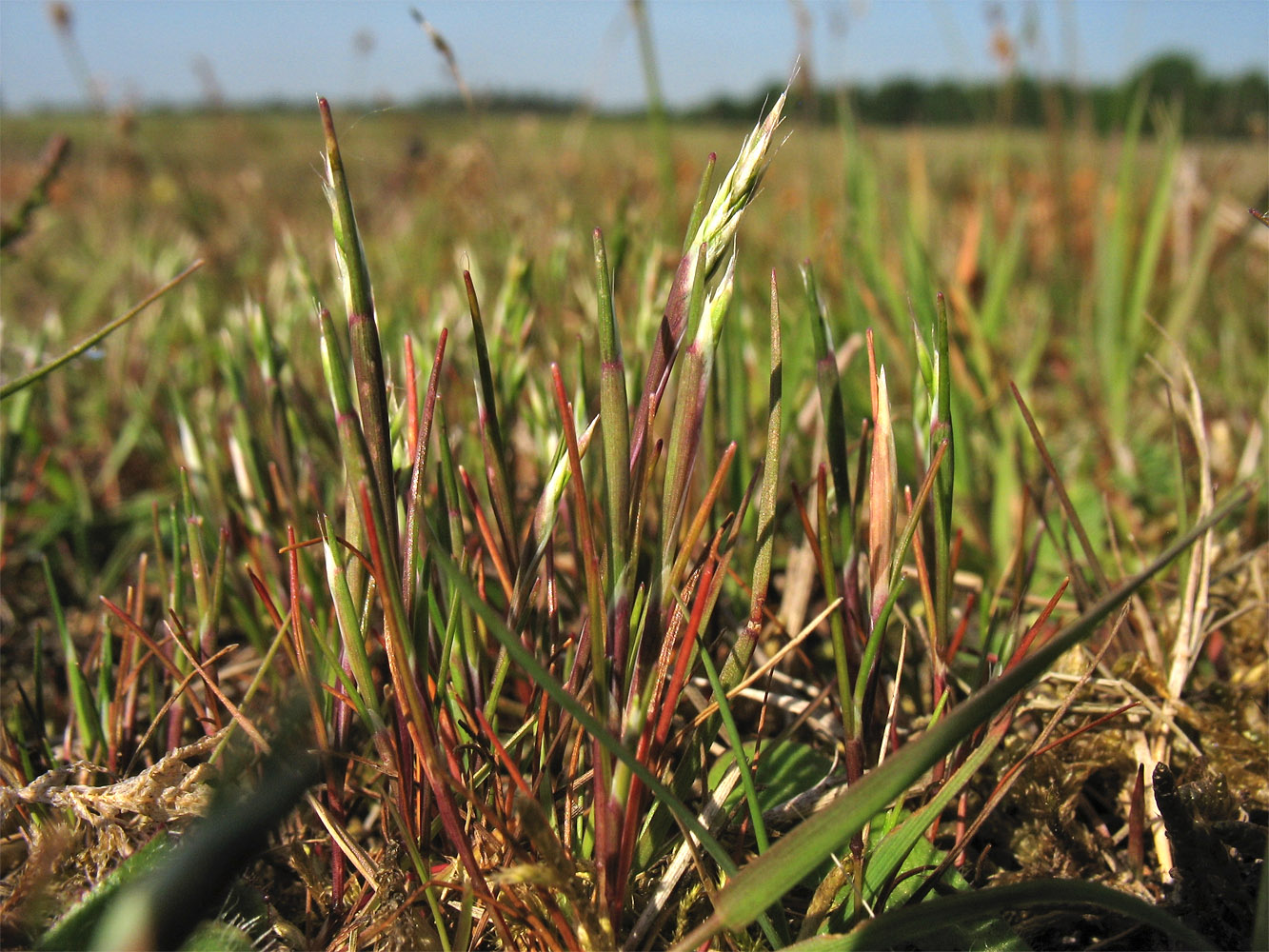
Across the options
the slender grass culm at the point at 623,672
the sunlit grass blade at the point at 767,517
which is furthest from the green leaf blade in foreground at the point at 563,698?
the sunlit grass blade at the point at 767,517

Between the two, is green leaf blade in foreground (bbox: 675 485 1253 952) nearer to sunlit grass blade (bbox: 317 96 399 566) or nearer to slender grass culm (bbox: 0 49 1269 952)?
slender grass culm (bbox: 0 49 1269 952)

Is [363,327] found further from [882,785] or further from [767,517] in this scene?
[882,785]

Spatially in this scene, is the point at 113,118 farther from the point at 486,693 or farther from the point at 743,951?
the point at 743,951

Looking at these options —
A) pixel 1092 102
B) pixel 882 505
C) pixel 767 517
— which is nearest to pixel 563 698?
pixel 767 517

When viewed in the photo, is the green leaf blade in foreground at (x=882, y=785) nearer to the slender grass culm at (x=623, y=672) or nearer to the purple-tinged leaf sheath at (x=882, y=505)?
the slender grass culm at (x=623, y=672)

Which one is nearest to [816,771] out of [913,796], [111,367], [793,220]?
[913,796]

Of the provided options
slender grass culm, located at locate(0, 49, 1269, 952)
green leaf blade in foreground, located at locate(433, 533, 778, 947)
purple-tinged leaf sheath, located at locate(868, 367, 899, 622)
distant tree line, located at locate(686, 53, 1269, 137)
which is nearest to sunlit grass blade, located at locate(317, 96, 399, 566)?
slender grass culm, located at locate(0, 49, 1269, 952)

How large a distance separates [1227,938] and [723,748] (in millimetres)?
376

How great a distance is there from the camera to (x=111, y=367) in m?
1.62

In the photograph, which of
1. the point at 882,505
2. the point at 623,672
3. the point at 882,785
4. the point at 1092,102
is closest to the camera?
the point at 882,785

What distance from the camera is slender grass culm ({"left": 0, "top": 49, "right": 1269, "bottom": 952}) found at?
51cm

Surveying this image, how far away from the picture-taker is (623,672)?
543 millimetres

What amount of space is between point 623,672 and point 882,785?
0.17 meters

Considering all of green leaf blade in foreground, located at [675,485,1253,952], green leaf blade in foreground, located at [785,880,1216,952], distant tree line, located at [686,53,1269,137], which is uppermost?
distant tree line, located at [686,53,1269,137]
